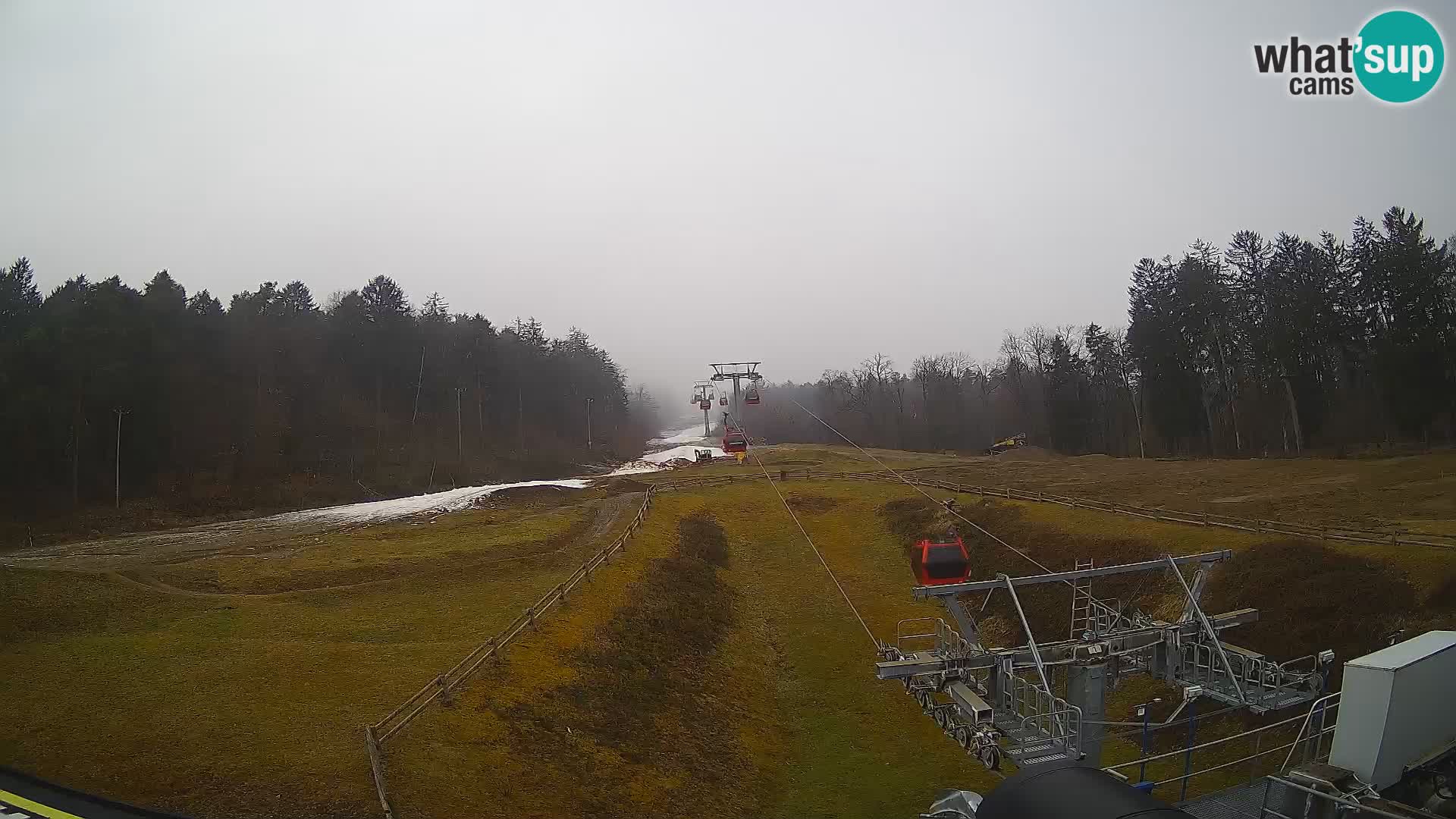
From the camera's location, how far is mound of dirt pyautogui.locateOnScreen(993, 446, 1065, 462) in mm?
70375

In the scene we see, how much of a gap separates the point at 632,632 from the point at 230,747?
12.4 metres

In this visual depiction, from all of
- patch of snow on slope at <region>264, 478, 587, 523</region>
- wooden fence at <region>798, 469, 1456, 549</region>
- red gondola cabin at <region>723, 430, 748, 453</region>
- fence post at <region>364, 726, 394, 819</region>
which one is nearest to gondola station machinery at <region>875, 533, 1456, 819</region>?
wooden fence at <region>798, 469, 1456, 549</region>

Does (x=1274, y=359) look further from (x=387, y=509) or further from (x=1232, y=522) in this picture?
(x=387, y=509)

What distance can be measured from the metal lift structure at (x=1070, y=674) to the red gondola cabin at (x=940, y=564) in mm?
279

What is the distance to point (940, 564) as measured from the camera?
1430 cm

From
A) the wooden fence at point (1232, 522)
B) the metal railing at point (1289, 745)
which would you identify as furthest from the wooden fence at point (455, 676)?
the wooden fence at point (1232, 522)

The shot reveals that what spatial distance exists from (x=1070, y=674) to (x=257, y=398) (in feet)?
231

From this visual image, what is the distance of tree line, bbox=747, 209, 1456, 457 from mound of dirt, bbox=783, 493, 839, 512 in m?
37.6

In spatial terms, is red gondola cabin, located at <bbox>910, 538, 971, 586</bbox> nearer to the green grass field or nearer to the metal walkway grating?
the metal walkway grating

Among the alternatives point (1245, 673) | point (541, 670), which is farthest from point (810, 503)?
point (1245, 673)

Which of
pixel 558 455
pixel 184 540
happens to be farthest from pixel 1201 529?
pixel 558 455

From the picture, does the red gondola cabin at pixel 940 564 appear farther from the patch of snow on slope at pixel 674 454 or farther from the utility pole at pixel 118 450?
the patch of snow on slope at pixel 674 454

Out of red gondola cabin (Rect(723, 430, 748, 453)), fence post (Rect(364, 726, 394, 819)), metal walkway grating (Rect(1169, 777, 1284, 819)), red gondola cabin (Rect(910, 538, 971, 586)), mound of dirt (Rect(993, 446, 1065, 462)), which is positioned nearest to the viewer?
metal walkway grating (Rect(1169, 777, 1284, 819))

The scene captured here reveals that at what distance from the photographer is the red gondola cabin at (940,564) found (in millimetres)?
14258
